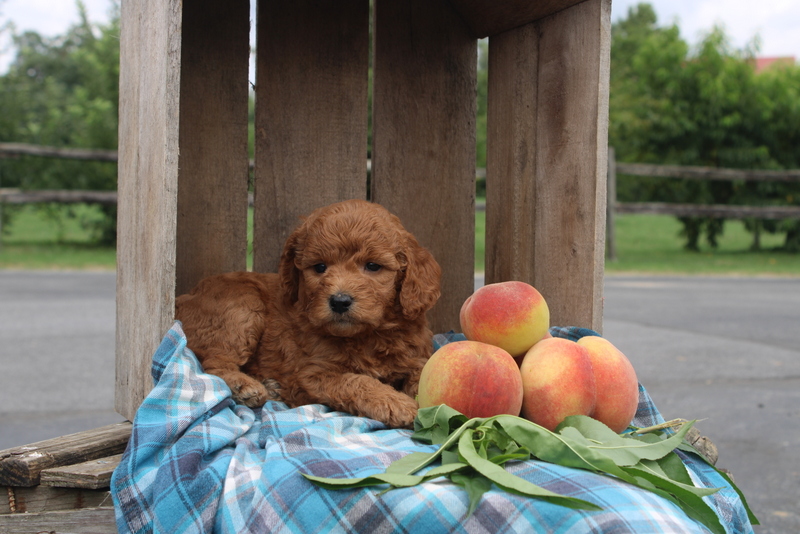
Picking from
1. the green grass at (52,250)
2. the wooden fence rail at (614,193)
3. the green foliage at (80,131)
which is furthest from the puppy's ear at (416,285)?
the green foliage at (80,131)

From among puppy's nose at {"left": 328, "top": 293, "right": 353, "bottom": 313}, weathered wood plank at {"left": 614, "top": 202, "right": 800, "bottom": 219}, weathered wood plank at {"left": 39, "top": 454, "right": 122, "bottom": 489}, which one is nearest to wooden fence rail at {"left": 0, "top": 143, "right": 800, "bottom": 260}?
weathered wood plank at {"left": 614, "top": 202, "right": 800, "bottom": 219}

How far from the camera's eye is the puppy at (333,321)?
96.6 inches

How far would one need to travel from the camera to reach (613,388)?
234cm

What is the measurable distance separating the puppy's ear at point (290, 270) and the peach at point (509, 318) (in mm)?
696

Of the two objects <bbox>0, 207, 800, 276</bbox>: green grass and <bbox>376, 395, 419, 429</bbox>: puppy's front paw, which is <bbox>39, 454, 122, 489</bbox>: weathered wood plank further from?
<bbox>0, 207, 800, 276</bbox>: green grass

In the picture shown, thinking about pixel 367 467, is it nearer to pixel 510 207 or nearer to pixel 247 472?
pixel 247 472

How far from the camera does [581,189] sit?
2941mm

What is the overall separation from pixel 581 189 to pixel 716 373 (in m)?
4.15

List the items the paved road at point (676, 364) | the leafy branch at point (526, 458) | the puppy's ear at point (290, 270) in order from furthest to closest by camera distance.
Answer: the paved road at point (676, 364) → the puppy's ear at point (290, 270) → the leafy branch at point (526, 458)

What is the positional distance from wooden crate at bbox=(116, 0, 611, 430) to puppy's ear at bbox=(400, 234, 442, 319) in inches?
27.4

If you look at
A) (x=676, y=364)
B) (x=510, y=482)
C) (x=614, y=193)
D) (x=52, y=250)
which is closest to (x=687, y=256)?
(x=614, y=193)

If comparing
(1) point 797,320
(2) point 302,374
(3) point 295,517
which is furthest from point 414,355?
(1) point 797,320

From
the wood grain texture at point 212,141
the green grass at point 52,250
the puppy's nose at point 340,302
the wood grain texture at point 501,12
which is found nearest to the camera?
the puppy's nose at point 340,302

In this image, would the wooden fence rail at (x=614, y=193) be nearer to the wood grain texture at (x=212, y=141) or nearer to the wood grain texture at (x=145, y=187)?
the wood grain texture at (x=212, y=141)
